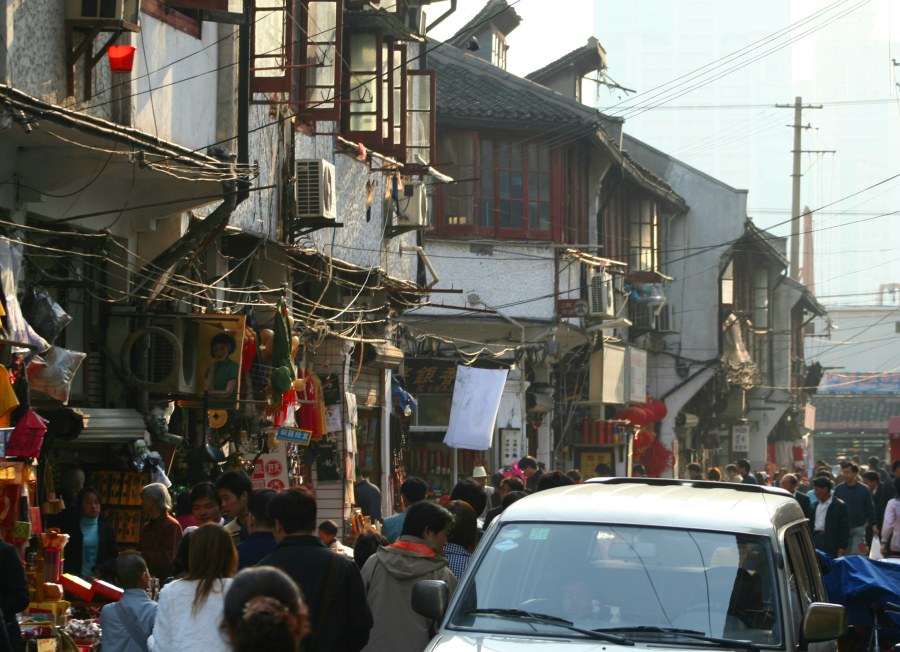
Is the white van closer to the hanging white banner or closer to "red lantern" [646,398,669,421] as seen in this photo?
the hanging white banner

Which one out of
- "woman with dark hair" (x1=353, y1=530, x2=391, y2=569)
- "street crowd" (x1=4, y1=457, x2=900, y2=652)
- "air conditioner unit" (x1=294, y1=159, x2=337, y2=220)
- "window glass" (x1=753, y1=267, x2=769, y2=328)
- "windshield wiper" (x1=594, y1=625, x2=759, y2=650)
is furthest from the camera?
"window glass" (x1=753, y1=267, x2=769, y2=328)

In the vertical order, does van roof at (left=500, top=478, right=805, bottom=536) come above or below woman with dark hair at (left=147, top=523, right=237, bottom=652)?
above

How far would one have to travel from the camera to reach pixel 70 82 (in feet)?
38.3

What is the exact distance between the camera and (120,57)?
477 inches

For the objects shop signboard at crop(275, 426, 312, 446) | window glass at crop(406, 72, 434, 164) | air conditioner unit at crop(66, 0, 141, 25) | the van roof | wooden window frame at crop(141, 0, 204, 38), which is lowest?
the van roof

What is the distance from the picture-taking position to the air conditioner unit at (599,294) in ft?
98.9

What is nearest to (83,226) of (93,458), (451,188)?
(93,458)

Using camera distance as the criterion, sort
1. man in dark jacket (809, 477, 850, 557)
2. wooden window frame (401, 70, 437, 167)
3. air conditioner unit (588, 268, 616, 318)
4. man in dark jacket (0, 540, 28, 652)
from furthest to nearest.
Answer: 1. air conditioner unit (588, 268, 616, 318)
2. wooden window frame (401, 70, 437, 167)
3. man in dark jacket (809, 477, 850, 557)
4. man in dark jacket (0, 540, 28, 652)

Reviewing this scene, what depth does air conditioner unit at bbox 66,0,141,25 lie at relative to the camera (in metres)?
11.6

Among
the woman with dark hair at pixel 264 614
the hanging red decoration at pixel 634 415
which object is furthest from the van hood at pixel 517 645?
the hanging red decoration at pixel 634 415

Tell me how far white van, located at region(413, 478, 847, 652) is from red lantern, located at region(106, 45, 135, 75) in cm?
629

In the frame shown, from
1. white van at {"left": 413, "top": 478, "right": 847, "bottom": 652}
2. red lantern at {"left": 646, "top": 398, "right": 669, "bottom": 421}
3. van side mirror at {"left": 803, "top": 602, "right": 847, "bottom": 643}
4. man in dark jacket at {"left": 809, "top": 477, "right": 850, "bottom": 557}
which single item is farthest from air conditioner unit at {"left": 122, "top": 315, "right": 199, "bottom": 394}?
red lantern at {"left": 646, "top": 398, "right": 669, "bottom": 421}

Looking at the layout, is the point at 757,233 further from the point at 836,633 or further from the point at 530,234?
the point at 836,633

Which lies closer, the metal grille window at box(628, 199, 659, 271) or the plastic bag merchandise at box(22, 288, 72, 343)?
the plastic bag merchandise at box(22, 288, 72, 343)
